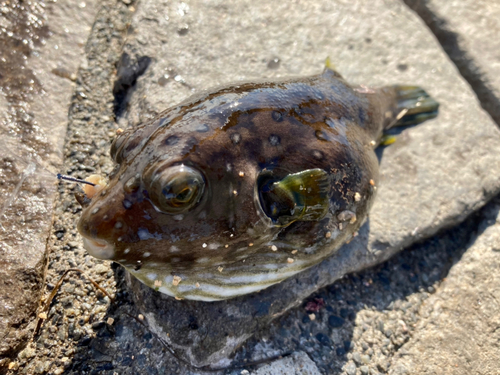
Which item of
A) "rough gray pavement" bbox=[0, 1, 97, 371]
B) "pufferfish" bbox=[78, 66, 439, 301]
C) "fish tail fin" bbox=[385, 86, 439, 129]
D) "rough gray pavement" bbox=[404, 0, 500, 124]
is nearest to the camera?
"pufferfish" bbox=[78, 66, 439, 301]

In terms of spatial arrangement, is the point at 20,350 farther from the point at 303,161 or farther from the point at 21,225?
the point at 303,161

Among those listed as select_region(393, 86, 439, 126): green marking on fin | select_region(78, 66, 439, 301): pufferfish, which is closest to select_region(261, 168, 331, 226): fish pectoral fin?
select_region(78, 66, 439, 301): pufferfish

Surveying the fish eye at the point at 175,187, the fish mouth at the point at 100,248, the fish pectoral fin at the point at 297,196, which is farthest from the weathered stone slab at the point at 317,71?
the fish eye at the point at 175,187

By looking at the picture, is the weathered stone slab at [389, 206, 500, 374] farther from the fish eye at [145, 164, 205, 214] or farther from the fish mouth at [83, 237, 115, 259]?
the fish mouth at [83, 237, 115, 259]

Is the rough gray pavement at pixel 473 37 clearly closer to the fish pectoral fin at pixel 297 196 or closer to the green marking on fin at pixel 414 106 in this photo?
the green marking on fin at pixel 414 106

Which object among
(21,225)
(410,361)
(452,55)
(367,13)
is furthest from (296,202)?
(452,55)

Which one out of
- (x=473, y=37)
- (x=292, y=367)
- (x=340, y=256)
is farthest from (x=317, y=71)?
(x=292, y=367)

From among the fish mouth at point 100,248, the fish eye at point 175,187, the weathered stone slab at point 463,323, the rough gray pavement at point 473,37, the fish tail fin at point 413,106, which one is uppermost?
the rough gray pavement at point 473,37
